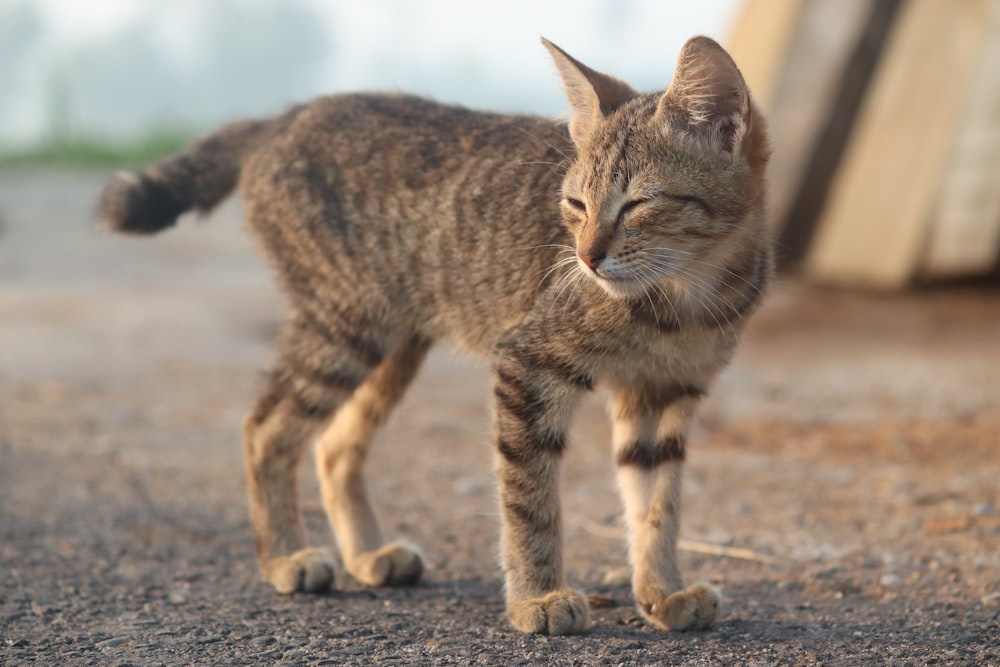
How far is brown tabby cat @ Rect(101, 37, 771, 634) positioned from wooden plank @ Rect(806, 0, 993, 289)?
18.4 feet

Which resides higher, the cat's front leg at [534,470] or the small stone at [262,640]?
the cat's front leg at [534,470]

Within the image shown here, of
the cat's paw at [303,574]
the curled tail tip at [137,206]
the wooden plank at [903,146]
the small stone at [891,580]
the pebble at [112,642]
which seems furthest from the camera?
the wooden plank at [903,146]

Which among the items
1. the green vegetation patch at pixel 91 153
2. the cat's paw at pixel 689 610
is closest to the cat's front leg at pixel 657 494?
the cat's paw at pixel 689 610

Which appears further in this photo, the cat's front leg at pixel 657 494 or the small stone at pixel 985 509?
the small stone at pixel 985 509

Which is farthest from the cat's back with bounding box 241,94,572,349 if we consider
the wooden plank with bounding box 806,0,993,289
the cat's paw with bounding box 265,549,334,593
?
the wooden plank with bounding box 806,0,993,289

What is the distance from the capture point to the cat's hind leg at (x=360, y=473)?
14.0ft

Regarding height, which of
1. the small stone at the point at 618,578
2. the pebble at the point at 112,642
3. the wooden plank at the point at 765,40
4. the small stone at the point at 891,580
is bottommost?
the small stone at the point at 618,578

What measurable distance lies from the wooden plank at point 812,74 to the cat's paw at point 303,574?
686cm

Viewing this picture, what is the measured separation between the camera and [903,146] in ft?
31.0

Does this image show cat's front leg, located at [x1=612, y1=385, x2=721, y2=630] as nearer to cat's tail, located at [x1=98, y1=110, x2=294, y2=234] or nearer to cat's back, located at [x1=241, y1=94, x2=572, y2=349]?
cat's back, located at [x1=241, y1=94, x2=572, y2=349]

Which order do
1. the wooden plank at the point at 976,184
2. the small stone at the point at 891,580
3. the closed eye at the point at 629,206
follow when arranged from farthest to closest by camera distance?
the wooden plank at the point at 976,184 < the small stone at the point at 891,580 < the closed eye at the point at 629,206

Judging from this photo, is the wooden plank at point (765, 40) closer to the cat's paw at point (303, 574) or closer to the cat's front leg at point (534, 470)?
the cat's front leg at point (534, 470)

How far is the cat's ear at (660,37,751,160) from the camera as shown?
11.4 feet

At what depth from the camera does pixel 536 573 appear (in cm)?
373
